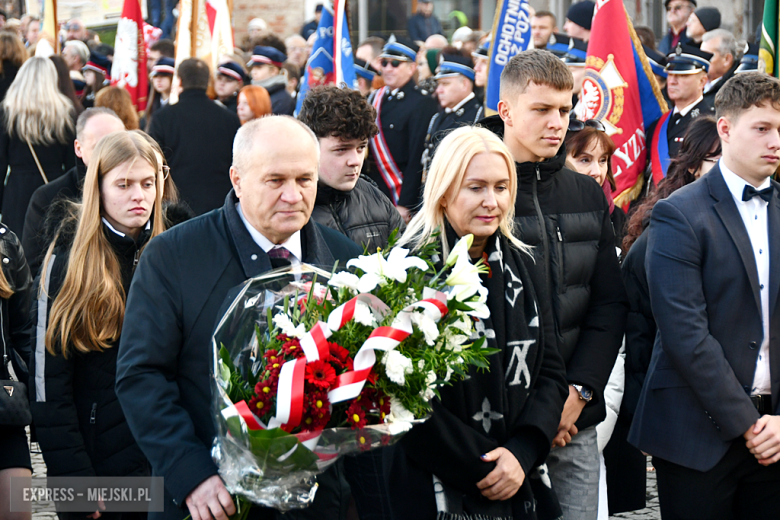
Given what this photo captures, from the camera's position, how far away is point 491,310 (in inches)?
123

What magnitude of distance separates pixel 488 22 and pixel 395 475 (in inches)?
589

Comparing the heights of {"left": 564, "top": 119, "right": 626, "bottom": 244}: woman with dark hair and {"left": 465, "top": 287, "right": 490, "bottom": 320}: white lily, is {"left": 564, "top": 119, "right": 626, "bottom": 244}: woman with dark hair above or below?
above

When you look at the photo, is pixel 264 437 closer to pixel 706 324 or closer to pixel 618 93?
pixel 706 324

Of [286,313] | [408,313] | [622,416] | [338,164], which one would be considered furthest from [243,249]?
[622,416]

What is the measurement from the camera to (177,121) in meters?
8.32

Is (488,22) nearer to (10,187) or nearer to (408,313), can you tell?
(10,187)

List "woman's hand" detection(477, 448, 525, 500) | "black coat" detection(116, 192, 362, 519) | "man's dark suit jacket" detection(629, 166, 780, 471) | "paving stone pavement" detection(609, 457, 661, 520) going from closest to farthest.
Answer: "black coat" detection(116, 192, 362, 519), "woman's hand" detection(477, 448, 525, 500), "man's dark suit jacket" detection(629, 166, 780, 471), "paving stone pavement" detection(609, 457, 661, 520)

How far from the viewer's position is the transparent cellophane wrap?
226cm

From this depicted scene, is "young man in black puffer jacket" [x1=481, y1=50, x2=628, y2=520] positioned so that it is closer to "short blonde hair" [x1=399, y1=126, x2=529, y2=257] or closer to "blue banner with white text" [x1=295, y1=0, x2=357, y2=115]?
"short blonde hair" [x1=399, y1=126, x2=529, y2=257]

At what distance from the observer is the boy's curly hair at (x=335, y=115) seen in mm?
4129

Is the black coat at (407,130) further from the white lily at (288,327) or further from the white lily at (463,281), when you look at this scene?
the white lily at (288,327)

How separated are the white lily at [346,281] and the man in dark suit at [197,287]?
412 millimetres

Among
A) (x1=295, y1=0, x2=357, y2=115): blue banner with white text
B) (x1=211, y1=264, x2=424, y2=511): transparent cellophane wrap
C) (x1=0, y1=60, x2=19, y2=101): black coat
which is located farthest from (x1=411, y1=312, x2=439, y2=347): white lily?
(x1=0, y1=60, x2=19, y2=101): black coat

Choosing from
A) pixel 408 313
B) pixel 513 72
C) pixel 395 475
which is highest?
pixel 513 72
